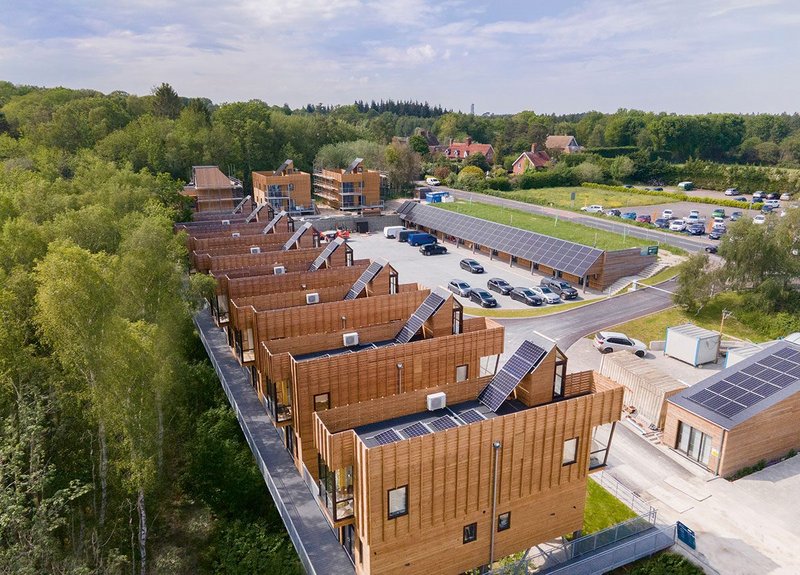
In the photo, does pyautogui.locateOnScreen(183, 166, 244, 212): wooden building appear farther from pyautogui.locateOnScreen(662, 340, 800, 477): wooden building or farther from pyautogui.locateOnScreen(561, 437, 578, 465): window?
pyautogui.locateOnScreen(561, 437, 578, 465): window

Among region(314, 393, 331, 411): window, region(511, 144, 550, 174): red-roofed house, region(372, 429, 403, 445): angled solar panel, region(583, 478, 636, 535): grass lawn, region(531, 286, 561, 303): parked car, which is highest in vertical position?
region(511, 144, 550, 174): red-roofed house

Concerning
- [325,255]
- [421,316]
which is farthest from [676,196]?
[421,316]

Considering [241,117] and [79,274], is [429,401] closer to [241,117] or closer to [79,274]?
[79,274]

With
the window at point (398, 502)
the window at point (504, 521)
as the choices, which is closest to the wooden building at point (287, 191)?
the window at point (504, 521)

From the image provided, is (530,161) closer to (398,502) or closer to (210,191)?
(210,191)

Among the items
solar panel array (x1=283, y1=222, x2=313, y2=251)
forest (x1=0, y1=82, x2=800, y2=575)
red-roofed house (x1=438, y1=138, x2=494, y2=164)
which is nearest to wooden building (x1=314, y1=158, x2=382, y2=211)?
solar panel array (x1=283, y1=222, x2=313, y2=251)

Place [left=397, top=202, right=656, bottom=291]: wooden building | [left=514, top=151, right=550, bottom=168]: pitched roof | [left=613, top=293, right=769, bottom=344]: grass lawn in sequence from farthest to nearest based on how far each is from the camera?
1. [left=514, top=151, right=550, bottom=168]: pitched roof
2. [left=397, top=202, right=656, bottom=291]: wooden building
3. [left=613, top=293, right=769, bottom=344]: grass lawn

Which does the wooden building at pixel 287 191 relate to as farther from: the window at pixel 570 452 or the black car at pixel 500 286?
the window at pixel 570 452
